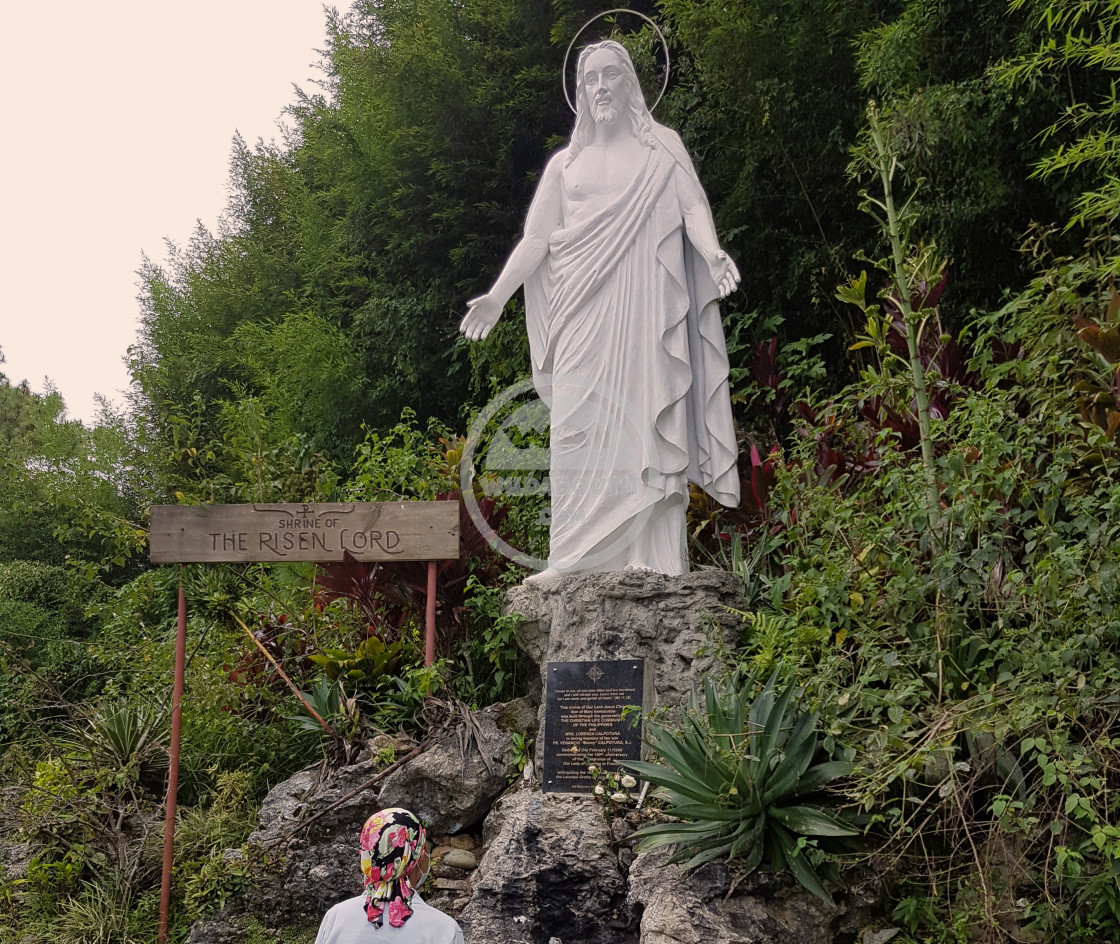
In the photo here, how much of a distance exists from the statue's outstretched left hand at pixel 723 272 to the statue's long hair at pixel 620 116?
0.85m

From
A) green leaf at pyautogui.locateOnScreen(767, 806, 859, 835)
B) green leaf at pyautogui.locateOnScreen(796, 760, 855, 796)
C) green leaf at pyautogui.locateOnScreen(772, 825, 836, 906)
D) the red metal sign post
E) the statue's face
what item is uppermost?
the statue's face

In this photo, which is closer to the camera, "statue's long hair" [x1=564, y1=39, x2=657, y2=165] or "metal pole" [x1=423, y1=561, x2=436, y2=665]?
"metal pole" [x1=423, y1=561, x2=436, y2=665]

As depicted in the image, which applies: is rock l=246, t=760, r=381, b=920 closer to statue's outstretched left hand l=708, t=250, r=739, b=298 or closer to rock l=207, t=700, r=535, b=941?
rock l=207, t=700, r=535, b=941

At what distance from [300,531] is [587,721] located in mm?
1886

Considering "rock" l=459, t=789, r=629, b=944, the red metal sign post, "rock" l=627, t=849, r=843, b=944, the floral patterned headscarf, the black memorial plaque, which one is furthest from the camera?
the red metal sign post

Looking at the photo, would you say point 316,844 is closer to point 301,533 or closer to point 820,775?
point 301,533

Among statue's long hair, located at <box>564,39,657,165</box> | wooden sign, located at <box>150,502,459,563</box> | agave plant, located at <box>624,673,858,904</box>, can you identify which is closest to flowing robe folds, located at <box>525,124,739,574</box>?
statue's long hair, located at <box>564,39,657,165</box>

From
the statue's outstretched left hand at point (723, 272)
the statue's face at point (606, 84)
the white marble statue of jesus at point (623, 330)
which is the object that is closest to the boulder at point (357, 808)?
the white marble statue of jesus at point (623, 330)

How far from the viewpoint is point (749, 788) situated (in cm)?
407

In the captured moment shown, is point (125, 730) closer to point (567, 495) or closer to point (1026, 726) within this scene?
point (567, 495)

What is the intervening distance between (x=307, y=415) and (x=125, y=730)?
5312 millimetres

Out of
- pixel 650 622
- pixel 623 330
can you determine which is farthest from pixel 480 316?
pixel 650 622

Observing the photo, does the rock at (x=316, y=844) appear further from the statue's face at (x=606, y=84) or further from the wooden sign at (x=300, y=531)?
the statue's face at (x=606, y=84)

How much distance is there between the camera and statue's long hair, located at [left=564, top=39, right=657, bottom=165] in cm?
614
